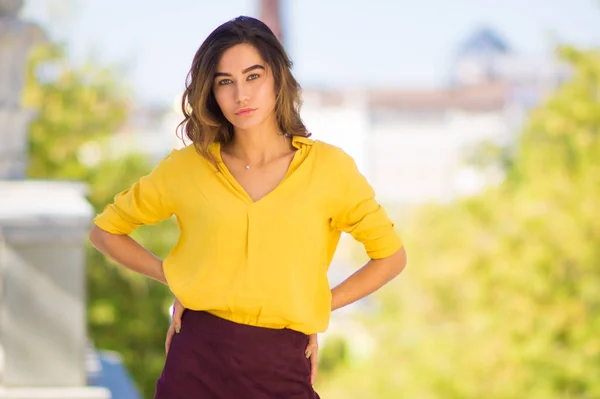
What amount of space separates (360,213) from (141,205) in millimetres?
428

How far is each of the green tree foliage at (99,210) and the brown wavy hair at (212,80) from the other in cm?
1098

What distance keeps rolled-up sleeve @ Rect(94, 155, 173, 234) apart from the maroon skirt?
23cm

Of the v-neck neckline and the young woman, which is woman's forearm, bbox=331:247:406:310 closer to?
the young woman

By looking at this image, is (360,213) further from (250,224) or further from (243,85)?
(243,85)

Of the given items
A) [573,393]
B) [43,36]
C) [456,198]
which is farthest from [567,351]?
[43,36]

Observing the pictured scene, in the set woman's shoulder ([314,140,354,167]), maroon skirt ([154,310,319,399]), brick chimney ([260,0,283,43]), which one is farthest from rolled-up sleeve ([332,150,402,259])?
brick chimney ([260,0,283,43])

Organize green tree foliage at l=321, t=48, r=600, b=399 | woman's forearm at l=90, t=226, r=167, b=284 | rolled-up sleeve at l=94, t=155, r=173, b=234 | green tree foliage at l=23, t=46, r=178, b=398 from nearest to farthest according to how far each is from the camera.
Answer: rolled-up sleeve at l=94, t=155, r=173, b=234 < woman's forearm at l=90, t=226, r=167, b=284 < green tree foliage at l=321, t=48, r=600, b=399 < green tree foliage at l=23, t=46, r=178, b=398

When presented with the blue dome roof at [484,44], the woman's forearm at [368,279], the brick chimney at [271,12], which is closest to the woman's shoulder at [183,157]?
the woman's forearm at [368,279]

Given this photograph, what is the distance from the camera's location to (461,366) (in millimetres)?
14797

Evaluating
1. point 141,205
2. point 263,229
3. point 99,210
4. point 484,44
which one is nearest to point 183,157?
point 141,205

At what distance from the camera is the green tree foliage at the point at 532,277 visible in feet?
44.2

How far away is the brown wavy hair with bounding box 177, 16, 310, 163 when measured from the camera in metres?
2.30

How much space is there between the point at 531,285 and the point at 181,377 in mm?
12077

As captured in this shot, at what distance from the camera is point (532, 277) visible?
547 inches
